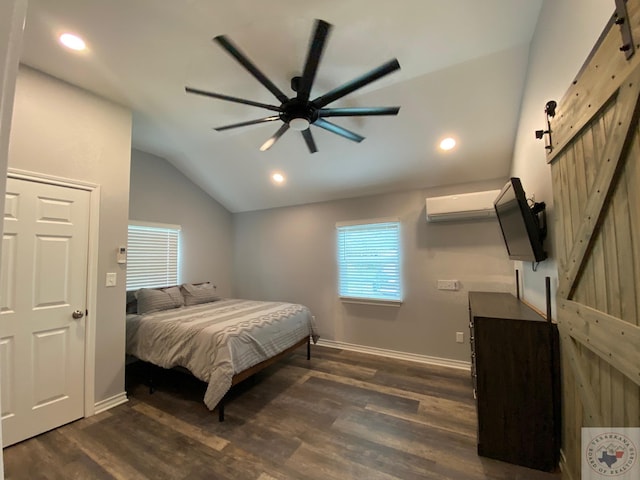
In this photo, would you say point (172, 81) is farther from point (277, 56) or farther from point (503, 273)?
point (503, 273)

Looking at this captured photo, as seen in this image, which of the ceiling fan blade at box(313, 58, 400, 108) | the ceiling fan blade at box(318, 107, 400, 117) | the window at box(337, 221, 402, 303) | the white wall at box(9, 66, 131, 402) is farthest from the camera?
the window at box(337, 221, 402, 303)

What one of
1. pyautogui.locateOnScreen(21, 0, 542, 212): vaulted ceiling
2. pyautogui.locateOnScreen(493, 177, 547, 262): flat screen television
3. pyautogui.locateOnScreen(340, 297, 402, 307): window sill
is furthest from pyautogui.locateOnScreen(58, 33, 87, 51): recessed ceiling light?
pyautogui.locateOnScreen(340, 297, 402, 307): window sill

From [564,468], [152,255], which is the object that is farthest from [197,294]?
[564,468]

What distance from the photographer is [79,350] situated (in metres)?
2.64

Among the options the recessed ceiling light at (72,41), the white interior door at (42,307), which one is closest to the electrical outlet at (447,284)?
the white interior door at (42,307)

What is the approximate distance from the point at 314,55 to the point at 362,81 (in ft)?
1.26

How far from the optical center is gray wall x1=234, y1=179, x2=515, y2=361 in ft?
12.2

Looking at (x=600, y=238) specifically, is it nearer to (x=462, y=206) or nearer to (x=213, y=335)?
(x=462, y=206)

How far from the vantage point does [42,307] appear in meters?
2.43

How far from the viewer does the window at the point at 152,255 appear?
4080 mm

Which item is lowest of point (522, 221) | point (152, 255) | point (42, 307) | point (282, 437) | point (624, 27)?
point (282, 437)

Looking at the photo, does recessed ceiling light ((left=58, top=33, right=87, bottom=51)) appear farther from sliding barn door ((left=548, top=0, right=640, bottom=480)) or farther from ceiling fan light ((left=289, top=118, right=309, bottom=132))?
sliding barn door ((left=548, top=0, right=640, bottom=480))

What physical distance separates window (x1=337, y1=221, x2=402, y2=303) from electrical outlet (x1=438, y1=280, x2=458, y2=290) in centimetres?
54

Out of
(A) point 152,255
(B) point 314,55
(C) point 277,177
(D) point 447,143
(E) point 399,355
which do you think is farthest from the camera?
(C) point 277,177
